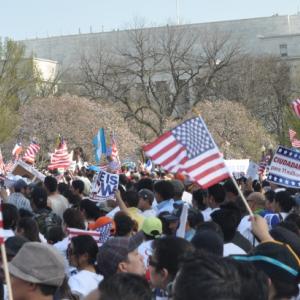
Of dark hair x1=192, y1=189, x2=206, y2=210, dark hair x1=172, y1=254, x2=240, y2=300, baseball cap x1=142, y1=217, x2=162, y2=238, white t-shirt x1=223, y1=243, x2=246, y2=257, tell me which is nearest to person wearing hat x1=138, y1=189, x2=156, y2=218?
dark hair x1=192, y1=189, x2=206, y2=210

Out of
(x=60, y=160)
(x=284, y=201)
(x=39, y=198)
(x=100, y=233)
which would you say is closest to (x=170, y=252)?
(x=100, y=233)

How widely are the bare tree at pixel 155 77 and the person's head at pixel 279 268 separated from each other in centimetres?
5014

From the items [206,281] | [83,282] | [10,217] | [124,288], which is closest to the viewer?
[206,281]

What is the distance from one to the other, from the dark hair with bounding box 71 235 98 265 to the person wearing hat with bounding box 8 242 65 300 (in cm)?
197

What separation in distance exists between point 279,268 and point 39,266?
1.20 m

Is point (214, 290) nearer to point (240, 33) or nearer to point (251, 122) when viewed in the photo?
point (251, 122)

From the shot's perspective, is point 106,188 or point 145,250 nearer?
point 145,250

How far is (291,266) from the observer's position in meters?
4.48

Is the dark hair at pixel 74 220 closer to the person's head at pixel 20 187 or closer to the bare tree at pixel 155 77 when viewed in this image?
the person's head at pixel 20 187

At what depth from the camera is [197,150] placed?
21.8 feet

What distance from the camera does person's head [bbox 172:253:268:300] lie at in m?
3.29

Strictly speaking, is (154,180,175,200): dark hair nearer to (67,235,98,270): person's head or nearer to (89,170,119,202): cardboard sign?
(89,170,119,202): cardboard sign

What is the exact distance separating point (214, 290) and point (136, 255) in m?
2.81

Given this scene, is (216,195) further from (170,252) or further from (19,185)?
(170,252)
